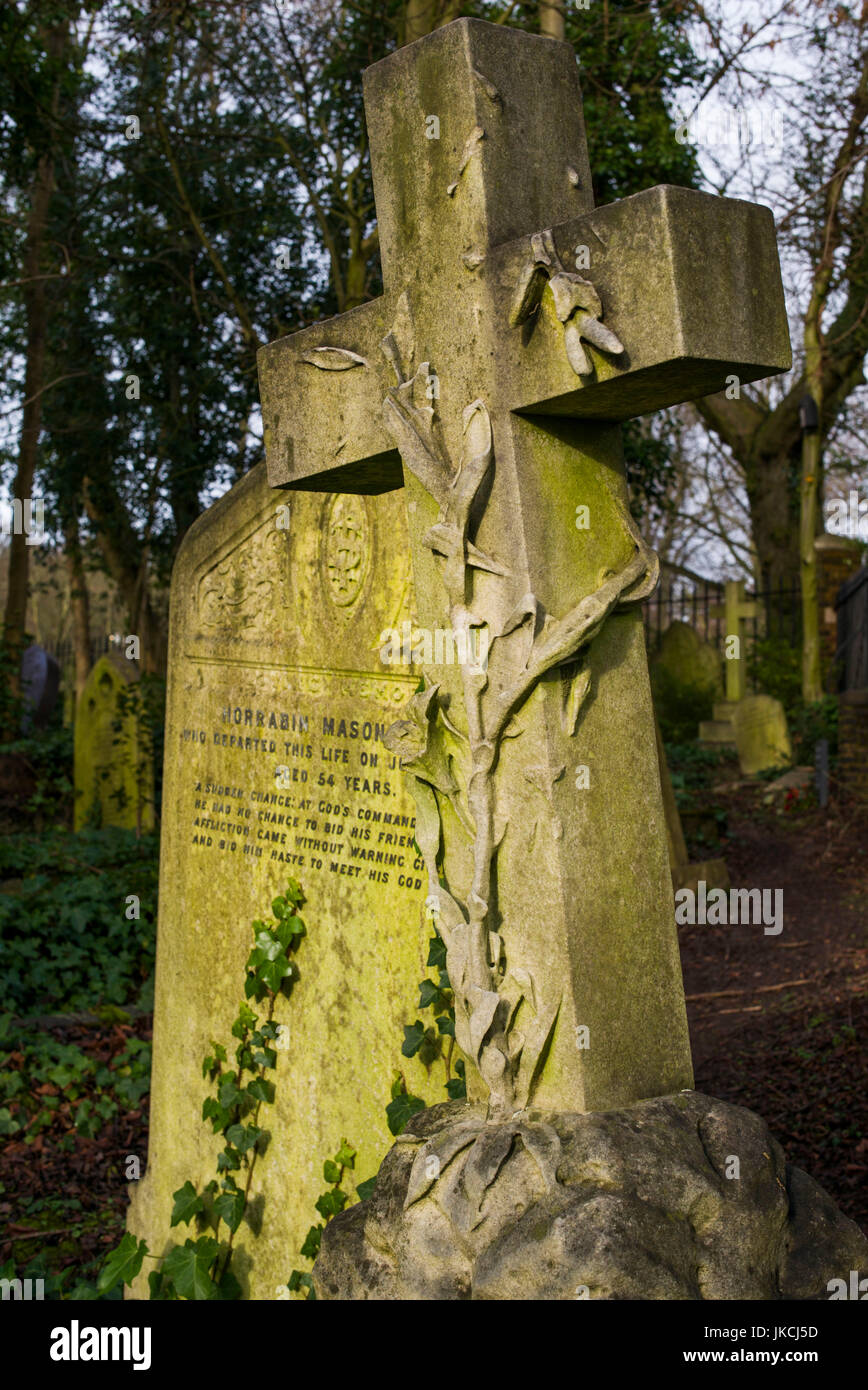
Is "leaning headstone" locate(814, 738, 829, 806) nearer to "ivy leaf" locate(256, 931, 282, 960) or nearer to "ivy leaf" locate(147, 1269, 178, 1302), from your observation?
"ivy leaf" locate(256, 931, 282, 960)

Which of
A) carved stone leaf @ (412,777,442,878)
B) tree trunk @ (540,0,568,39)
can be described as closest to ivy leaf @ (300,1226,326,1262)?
carved stone leaf @ (412,777,442,878)

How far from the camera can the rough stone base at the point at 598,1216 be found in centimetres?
202

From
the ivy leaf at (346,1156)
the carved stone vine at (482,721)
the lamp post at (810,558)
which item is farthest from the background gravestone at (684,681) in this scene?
the carved stone vine at (482,721)

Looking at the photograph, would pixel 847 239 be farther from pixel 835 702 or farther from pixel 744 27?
pixel 835 702

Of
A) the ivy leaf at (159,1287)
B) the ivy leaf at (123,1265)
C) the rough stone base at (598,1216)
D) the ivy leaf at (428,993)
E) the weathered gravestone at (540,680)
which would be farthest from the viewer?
the ivy leaf at (159,1287)

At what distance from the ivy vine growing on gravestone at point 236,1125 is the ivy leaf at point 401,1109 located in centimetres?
64

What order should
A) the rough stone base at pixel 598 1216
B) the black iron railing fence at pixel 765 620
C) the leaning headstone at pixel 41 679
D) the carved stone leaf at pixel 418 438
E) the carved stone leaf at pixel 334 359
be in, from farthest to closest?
the black iron railing fence at pixel 765 620 → the leaning headstone at pixel 41 679 → the carved stone leaf at pixel 334 359 → the carved stone leaf at pixel 418 438 → the rough stone base at pixel 598 1216

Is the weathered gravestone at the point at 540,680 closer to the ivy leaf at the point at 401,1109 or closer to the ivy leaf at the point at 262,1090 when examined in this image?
the ivy leaf at the point at 401,1109

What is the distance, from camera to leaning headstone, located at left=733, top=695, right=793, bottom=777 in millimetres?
14688

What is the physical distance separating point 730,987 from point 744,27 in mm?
5458

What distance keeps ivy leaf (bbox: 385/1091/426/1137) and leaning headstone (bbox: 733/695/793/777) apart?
11.4m

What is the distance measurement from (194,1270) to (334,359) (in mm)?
2745

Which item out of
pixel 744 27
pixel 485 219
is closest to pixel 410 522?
pixel 485 219

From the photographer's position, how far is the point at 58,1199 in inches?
209
